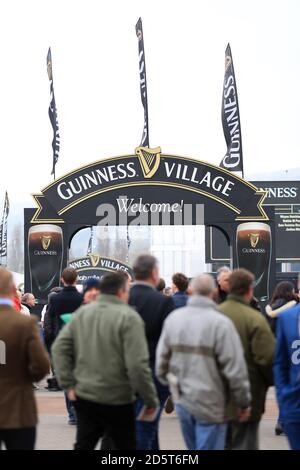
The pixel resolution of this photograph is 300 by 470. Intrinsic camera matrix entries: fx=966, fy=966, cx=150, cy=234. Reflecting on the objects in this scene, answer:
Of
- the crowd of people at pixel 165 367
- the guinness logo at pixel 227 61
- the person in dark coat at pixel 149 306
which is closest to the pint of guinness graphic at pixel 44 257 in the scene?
the guinness logo at pixel 227 61

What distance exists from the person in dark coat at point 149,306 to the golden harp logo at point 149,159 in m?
15.8

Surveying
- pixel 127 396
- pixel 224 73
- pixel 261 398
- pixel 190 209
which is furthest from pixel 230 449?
pixel 224 73

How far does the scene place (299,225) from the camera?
57375 mm

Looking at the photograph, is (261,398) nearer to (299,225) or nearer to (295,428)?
(295,428)

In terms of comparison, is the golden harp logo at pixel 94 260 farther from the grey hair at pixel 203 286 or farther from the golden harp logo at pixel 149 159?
the grey hair at pixel 203 286

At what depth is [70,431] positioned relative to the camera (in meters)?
11.8

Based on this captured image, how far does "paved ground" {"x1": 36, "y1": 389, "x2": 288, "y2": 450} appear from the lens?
417 inches

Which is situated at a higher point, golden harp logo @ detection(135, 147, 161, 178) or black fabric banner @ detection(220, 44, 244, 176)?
black fabric banner @ detection(220, 44, 244, 176)

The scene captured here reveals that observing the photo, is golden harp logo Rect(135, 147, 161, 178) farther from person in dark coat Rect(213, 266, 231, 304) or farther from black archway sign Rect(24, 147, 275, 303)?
person in dark coat Rect(213, 266, 231, 304)

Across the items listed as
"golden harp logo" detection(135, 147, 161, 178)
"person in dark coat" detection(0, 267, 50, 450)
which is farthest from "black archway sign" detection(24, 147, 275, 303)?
"person in dark coat" detection(0, 267, 50, 450)

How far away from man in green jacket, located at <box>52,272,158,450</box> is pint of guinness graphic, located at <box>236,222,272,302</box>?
57.8 ft

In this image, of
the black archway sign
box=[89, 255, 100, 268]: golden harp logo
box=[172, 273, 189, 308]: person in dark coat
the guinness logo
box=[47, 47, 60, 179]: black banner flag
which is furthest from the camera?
box=[89, 255, 100, 268]: golden harp logo

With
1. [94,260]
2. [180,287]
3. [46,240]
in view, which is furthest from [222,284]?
[94,260]

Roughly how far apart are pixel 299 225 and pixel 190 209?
110 ft
